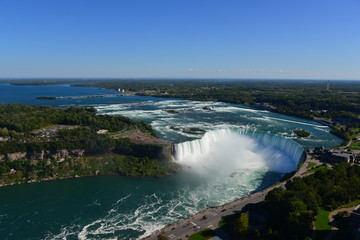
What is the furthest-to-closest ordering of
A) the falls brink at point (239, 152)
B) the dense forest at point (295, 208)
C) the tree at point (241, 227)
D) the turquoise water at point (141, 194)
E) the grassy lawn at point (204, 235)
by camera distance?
1. the falls brink at point (239, 152)
2. the turquoise water at point (141, 194)
3. the grassy lawn at point (204, 235)
4. the tree at point (241, 227)
5. the dense forest at point (295, 208)

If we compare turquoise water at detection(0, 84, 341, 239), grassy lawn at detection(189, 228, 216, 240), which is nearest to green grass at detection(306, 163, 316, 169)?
turquoise water at detection(0, 84, 341, 239)

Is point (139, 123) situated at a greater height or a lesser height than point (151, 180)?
greater

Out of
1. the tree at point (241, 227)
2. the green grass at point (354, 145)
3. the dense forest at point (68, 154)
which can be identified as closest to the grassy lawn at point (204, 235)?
the tree at point (241, 227)

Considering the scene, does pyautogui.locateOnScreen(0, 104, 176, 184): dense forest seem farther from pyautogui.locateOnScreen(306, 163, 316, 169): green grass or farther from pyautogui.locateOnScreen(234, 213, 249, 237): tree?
pyautogui.locateOnScreen(306, 163, 316, 169): green grass

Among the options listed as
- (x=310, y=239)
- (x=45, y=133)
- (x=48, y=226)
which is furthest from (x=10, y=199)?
(x=310, y=239)

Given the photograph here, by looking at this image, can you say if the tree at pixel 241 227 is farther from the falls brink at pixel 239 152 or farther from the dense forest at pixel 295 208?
the falls brink at pixel 239 152

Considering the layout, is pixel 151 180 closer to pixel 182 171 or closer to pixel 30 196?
pixel 182 171
